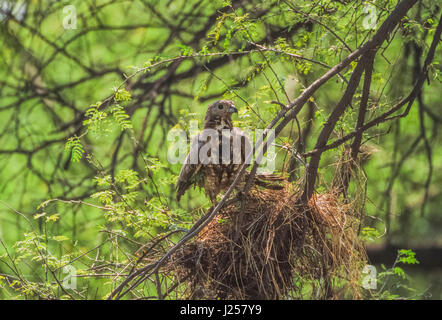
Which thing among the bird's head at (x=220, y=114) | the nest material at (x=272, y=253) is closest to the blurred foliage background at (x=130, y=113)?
the bird's head at (x=220, y=114)

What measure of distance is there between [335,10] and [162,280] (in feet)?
4.61

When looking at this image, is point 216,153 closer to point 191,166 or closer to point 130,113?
point 191,166

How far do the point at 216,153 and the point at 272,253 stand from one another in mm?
524

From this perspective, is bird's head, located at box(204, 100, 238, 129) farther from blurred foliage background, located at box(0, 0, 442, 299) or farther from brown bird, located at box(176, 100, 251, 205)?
blurred foliage background, located at box(0, 0, 442, 299)

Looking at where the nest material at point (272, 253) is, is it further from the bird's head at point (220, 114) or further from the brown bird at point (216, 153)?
the bird's head at point (220, 114)

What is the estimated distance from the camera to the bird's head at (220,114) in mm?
2045

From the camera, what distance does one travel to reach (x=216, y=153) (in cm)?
201

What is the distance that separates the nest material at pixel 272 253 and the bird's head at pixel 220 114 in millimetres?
407

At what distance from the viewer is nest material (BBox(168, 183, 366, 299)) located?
162cm

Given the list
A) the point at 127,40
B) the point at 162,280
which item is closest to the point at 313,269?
the point at 162,280

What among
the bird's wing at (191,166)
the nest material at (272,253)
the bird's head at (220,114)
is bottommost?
the nest material at (272,253)

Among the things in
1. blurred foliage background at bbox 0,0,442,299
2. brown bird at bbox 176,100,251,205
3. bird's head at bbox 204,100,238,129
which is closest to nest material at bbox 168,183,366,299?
brown bird at bbox 176,100,251,205

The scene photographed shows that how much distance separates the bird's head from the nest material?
16.0 inches

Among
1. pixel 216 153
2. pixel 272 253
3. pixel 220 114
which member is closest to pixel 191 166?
pixel 216 153
